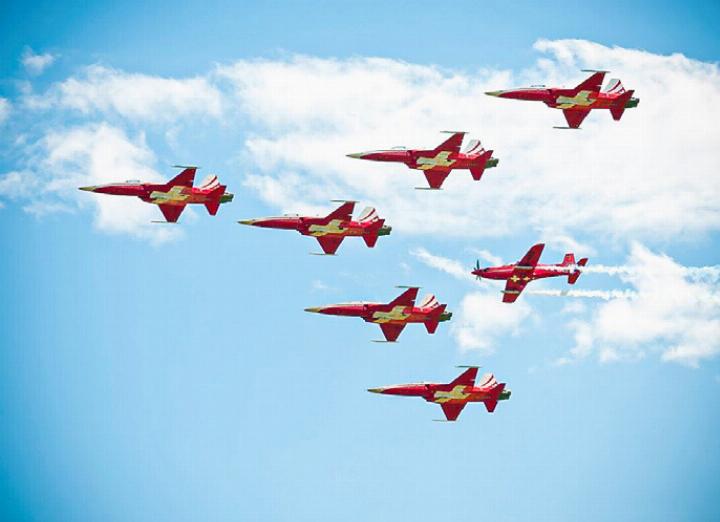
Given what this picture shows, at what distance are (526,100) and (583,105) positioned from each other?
5.65 metres

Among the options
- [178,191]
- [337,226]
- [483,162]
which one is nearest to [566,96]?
[483,162]

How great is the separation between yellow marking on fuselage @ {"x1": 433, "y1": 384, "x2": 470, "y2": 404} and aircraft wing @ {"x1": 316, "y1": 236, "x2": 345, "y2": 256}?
17.6 metres

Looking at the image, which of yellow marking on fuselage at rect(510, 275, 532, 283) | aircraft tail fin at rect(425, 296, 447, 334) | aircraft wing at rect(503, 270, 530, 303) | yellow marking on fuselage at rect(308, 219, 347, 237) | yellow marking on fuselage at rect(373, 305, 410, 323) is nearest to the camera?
yellow marking on fuselage at rect(308, 219, 347, 237)

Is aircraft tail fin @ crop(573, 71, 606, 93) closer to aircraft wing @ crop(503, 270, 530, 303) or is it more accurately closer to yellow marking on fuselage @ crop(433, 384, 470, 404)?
aircraft wing @ crop(503, 270, 530, 303)

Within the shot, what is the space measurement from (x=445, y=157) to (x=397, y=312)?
1621 centimetres

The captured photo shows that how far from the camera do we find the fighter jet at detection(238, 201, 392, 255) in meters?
166

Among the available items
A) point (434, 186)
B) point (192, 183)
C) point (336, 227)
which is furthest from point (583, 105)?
point (192, 183)

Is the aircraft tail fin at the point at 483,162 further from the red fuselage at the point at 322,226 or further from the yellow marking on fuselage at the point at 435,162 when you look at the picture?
the red fuselage at the point at 322,226

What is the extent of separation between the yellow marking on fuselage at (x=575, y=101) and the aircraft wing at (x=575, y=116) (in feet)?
3.01

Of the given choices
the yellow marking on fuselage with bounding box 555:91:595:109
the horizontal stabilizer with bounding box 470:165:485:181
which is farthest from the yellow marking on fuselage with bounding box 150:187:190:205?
the yellow marking on fuselage with bounding box 555:91:595:109

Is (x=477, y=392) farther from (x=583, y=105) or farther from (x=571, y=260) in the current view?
(x=583, y=105)

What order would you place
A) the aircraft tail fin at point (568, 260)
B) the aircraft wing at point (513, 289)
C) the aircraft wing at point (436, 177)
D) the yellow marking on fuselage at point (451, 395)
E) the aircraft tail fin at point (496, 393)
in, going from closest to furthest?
the aircraft tail fin at point (496, 393) < the yellow marking on fuselage at point (451, 395) < the aircraft wing at point (436, 177) < the aircraft wing at point (513, 289) < the aircraft tail fin at point (568, 260)

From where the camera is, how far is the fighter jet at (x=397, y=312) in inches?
6560

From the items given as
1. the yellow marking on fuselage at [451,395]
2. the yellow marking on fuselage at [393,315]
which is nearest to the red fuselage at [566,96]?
the yellow marking on fuselage at [393,315]
